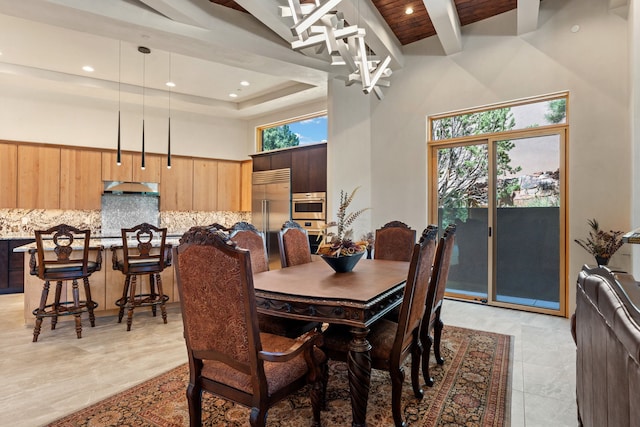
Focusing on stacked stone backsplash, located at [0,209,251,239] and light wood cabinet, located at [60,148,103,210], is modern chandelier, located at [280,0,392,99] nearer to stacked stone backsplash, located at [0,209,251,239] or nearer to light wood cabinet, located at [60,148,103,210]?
light wood cabinet, located at [60,148,103,210]

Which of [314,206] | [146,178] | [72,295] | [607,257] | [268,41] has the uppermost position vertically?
[268,41]

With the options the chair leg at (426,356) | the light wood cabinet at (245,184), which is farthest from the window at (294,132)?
the chair leg at (426,356)

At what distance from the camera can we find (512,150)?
4355 millimetres

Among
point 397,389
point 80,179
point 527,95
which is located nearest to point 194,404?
point 397,389

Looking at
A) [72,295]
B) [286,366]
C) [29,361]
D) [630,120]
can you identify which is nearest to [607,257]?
[630,120]

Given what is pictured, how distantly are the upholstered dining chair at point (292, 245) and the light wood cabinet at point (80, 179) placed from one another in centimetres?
492

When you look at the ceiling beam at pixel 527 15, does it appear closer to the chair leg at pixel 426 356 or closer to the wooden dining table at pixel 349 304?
the wooden dining table at pixel 349 304

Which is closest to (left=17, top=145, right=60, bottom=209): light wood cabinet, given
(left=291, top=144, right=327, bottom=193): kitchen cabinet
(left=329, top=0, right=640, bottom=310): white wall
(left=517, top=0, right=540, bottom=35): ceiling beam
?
(left=291, top=144, right=327, bottom=193): kitchen cabinet

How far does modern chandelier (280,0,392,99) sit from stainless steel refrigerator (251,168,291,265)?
3.41 m

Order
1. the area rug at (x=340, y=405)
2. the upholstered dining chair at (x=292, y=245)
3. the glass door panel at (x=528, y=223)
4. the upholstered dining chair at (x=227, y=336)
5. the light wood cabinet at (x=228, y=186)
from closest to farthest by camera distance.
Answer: the upholstered dining chair at (x=227, y=336), the area rug at (x=340, y=405), the upholstered dining chair at (x=292, y=245), the glass door panel at (x=528, y=223), the light wood cabinet at (x=228, y=186)

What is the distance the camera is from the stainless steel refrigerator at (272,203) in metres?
6.04

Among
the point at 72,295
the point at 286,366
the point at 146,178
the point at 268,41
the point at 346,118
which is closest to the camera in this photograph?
the point at 286,366

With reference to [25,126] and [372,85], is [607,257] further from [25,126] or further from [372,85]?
[25,126]

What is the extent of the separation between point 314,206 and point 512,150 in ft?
9.66
